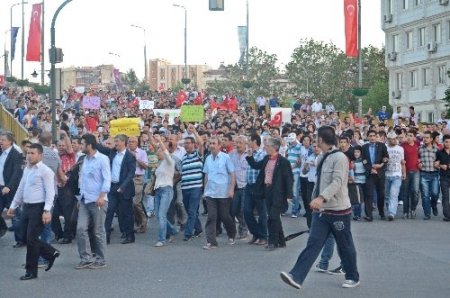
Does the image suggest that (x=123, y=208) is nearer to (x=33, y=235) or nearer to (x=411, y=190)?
(x=33, y=235)

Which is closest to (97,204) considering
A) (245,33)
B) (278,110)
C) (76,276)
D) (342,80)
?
(76,276)

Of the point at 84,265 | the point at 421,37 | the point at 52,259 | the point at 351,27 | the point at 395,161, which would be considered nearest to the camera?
the point at 52,259

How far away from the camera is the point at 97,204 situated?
1354 centimetres

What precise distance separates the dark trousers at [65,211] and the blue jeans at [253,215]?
2787mm

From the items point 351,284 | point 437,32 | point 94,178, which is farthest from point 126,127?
point 437,32

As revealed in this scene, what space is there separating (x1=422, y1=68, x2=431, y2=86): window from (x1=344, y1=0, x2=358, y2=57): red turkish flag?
1380 inches

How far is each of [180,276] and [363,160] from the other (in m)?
8.30

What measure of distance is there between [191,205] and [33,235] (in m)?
4.69

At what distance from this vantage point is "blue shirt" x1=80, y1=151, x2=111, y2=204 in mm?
13625

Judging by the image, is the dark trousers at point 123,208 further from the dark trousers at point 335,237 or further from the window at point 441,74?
the window at point 441,74

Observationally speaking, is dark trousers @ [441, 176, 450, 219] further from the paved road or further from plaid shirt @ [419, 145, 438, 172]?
the paved road

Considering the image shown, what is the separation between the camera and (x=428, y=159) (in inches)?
818

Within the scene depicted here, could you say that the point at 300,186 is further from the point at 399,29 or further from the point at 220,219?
the point at 399,29

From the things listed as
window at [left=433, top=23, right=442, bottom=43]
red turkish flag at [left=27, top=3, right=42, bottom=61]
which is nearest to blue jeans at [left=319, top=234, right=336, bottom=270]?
red turkish flag at [left=27, top=3, right=42, bottom=61]
